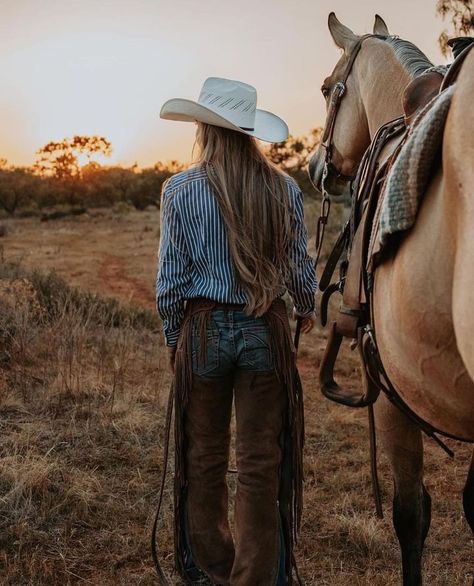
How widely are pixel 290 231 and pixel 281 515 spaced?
1.15m

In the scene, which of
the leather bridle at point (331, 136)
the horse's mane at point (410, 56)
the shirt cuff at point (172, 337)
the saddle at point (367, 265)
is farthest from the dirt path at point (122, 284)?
the saddle at point (367, 265)

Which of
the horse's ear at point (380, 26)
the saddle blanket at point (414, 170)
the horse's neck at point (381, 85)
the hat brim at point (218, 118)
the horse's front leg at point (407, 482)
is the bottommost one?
the horse's front leg at point (407, 482)

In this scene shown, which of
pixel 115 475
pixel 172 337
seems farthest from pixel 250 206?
pixel 115 475

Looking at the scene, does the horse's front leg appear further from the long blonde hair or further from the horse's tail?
the horse's tail

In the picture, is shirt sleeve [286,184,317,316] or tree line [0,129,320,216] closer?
shirt sleeve [286,184,317,316]

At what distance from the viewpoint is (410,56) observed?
10.6ft

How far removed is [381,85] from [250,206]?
3.87 ft

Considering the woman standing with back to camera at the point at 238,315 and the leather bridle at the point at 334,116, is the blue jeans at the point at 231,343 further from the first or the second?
the leather bridle at the point at 334,116

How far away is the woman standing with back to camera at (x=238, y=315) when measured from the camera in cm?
263

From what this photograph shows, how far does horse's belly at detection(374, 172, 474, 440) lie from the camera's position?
1.65 meters

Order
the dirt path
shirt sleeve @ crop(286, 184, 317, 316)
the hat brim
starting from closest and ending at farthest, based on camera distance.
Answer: the hat brim < shirt sleeve @ crop(286, 184, 317, 316) < the dirt path

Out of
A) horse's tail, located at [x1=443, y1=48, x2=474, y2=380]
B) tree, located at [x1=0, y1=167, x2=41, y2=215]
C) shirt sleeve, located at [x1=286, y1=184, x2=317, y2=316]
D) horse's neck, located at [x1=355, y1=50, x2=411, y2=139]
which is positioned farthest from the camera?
tree, located at [x1=0, y1=167, x2=41, y2=215]

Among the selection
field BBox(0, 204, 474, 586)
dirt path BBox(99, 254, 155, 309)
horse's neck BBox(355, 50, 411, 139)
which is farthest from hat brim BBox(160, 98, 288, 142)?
dirt path BBox(99, 254, 155, 309)

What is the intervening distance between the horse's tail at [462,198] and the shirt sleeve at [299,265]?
3.82ft
